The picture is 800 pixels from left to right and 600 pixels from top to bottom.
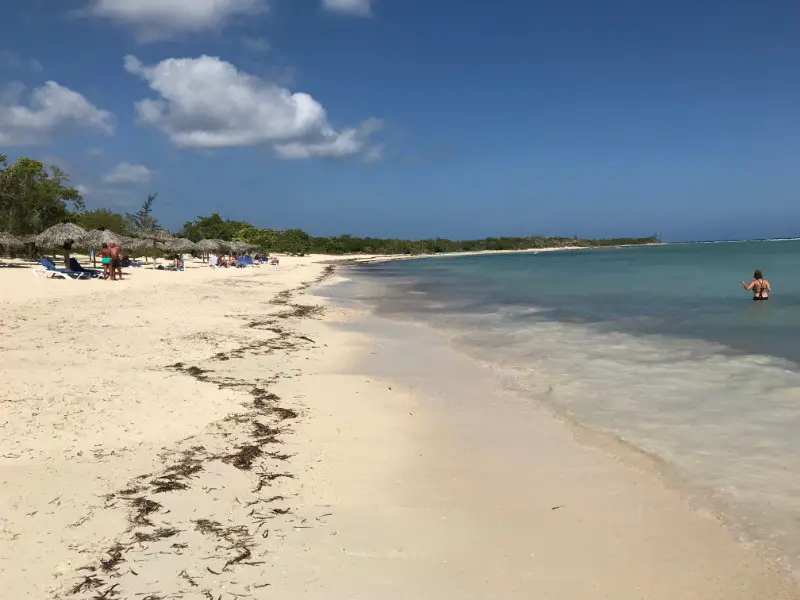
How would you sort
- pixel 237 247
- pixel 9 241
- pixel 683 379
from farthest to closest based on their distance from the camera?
pixel 237 247 → pixel 9 241 → pixel 683 379

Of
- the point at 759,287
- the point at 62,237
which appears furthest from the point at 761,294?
the point at 62,237

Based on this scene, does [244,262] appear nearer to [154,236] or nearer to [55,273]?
[154,236]

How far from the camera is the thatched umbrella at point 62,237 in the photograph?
85.5ft

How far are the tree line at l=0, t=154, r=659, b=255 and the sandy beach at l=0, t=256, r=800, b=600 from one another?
29.0 meters

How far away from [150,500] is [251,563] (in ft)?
3.44

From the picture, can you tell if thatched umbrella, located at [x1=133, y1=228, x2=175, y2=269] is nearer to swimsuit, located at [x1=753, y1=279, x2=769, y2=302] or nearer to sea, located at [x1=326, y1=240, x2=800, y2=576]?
sea, located at [x1=326, y1=240, x2=800, y2=576]

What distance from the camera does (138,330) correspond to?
31.5 ft

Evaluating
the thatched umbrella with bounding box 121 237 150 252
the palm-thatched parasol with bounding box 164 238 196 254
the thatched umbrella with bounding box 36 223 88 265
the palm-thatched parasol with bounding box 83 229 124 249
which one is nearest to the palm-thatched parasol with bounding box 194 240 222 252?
the palm-thatched parasol with bounding box 164 238 196 254

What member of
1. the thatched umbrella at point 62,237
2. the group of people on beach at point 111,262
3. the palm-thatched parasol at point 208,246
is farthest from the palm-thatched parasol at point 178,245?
the group of people on beach at point 111,262

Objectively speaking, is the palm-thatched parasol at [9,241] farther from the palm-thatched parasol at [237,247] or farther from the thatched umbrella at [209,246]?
the palm-thatched parasol at [237,247]

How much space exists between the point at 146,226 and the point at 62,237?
1695 centimetres

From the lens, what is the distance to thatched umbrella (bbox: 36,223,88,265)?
2605 centimetres

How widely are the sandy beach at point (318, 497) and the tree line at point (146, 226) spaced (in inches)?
1143

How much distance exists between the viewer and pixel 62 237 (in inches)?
1033
